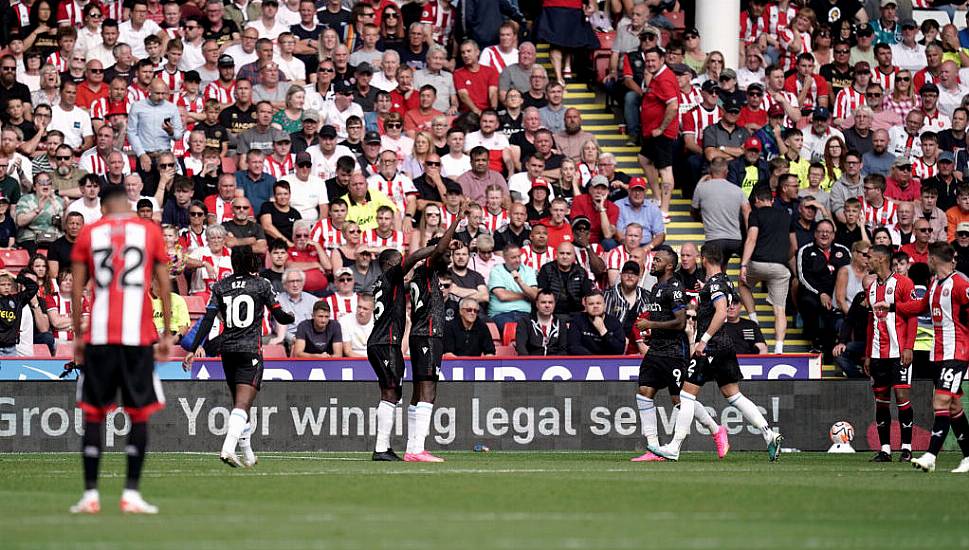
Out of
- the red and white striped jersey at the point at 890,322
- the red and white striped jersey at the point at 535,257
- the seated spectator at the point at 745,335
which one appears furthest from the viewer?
the red and white striped jersey at the point at 535,257

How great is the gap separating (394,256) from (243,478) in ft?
12.5

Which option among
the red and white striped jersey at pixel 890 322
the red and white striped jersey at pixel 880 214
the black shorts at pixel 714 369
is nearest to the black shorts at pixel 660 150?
the red and white striped jersey at pixel 880 214

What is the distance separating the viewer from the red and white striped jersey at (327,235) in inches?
902

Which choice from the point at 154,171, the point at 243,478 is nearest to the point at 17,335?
the point at 154,171

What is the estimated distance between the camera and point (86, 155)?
2338cm

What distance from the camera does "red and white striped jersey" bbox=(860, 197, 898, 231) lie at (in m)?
25.5

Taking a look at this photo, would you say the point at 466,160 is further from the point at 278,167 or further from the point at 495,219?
the point at 278,167

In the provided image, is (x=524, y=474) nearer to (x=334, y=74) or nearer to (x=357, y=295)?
(x=357, y=295)

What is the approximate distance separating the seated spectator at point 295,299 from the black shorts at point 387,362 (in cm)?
493

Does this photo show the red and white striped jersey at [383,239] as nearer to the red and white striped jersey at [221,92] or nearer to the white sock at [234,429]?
the red and white striped jersey at [221,92]

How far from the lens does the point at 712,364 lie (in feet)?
58.4

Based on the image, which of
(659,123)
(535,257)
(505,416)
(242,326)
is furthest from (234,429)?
(659,123)

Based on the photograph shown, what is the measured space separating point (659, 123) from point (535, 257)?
373 cm

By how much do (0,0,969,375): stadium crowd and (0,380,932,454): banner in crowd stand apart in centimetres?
102
